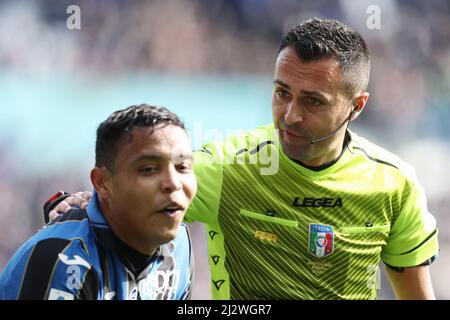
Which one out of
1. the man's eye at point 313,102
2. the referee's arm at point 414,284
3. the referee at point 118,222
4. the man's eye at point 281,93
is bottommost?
the referee's arm at point 414,284

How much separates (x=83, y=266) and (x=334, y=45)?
1.62 meters

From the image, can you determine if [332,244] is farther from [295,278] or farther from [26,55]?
[26,55]

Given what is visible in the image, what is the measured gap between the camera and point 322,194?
3.37 meters

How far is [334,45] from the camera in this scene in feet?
10.8

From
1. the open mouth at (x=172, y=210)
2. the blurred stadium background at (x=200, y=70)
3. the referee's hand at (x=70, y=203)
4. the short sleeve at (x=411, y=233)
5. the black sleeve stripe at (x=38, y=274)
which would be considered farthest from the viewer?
the blurred stadium background at (x=200, y=70)

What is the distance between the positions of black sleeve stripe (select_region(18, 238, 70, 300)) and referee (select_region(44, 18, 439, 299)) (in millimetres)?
1044

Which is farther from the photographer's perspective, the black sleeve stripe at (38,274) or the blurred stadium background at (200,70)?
the blurred stadium background at (200,70)

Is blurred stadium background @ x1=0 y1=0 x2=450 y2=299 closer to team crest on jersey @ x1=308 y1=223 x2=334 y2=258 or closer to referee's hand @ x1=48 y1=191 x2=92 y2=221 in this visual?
team crest on jersey @ x1=308 y1=223 x2=334 y2=258

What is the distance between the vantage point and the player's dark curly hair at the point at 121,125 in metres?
2.42

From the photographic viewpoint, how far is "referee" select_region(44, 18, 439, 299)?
325 cm

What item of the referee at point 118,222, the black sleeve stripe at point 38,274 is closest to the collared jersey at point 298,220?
the referee at point 118,222

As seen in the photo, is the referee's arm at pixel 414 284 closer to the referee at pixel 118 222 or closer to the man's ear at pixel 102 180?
the referee at pixel 118 222

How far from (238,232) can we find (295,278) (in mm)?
344

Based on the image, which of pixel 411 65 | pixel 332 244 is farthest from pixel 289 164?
pixel 411 65
